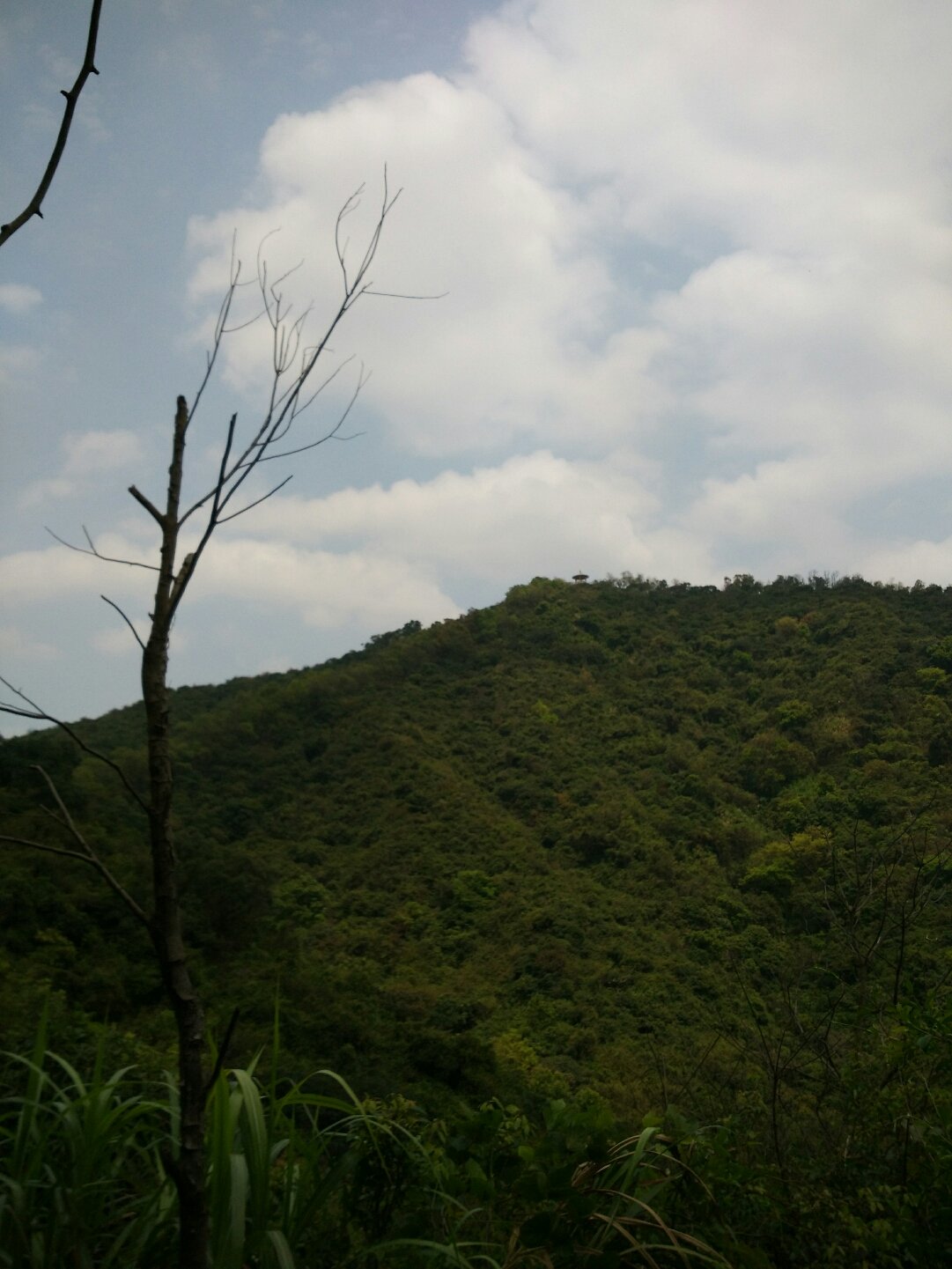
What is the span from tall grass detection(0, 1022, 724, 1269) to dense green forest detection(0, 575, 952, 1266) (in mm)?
31

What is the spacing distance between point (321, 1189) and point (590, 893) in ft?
69.2

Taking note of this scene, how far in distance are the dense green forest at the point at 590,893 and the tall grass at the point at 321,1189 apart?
0.10 ft

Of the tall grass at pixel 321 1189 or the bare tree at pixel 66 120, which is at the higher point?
the bare tree at pixel 66 120

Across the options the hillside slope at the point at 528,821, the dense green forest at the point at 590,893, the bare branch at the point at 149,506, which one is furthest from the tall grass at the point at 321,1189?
the hillside slope at the point at 528,821

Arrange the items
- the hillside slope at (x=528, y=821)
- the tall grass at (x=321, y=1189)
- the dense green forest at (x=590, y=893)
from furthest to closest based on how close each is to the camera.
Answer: the hillside slope at (x=528, y=821)
the dense green forest at (x=590, y=893)
the tall grass at (x=321, y=1189)

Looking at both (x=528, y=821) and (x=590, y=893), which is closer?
(x=590, y=893)

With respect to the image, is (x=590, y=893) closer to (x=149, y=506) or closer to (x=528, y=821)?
A: (x=528, y=821)

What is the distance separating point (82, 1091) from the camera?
1567 millimetres

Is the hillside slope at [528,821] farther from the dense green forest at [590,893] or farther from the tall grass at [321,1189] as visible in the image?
the tall grass at [321,1189]

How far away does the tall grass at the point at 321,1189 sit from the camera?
138cm

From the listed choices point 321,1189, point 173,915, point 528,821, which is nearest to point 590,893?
point 528,821

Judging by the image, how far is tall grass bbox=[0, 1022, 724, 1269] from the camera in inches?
54.2

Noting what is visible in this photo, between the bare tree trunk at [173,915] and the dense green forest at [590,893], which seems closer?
the bare tree trunk at [173,915]

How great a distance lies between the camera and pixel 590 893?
21734 millimetres
